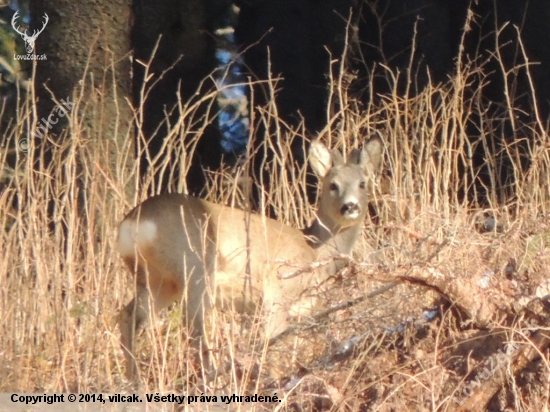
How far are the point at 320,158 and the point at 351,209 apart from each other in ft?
1.64

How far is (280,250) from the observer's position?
21.5ft

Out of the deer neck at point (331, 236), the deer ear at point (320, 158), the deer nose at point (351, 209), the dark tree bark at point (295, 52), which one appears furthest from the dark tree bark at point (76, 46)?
the dark tree bark at point (295, 52)

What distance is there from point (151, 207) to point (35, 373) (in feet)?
3.98

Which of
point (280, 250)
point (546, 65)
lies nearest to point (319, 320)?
point (280, 250)

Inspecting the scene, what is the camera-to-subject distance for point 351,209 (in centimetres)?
723

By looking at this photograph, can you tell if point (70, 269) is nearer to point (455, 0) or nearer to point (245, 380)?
point (245, 380)

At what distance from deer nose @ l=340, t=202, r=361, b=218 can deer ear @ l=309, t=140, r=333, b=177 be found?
0.39 metres

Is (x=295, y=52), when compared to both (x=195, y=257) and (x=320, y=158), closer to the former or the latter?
(x=320, y=158)

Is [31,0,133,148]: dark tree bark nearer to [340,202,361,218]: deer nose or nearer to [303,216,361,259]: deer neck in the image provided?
[303,216,361,259]: deer neck

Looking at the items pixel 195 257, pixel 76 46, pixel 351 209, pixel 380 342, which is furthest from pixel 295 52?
pixel 380 342

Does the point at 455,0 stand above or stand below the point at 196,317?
above

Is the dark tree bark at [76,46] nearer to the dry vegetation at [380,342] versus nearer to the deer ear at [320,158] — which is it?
the deer ear at [320,158]

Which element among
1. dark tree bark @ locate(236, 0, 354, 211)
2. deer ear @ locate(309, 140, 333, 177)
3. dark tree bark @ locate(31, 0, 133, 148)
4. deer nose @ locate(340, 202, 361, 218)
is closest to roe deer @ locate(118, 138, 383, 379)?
deer nose @ locate(340, 202, 361, 218)

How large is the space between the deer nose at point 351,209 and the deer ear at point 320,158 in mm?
389
